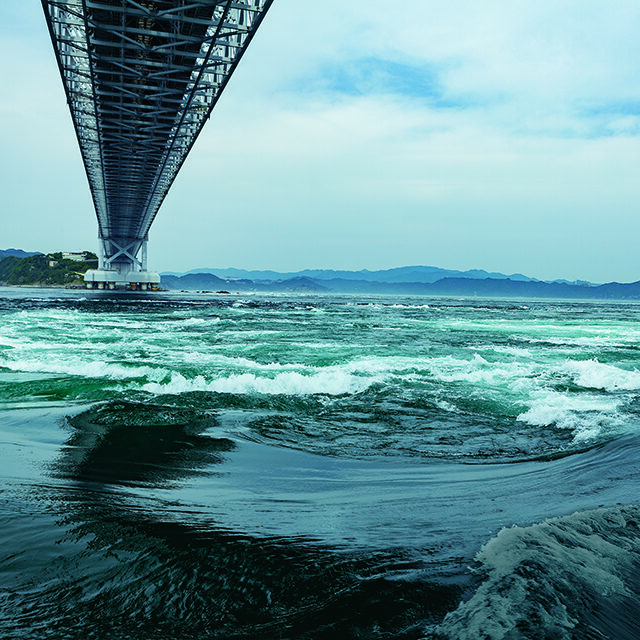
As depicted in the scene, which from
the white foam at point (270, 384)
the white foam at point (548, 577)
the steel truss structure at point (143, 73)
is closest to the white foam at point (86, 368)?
the white foam at point (270, 384)

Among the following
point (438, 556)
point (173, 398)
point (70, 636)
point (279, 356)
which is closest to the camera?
point (70, 636)

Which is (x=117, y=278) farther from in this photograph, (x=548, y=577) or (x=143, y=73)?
(x=548, y=577)

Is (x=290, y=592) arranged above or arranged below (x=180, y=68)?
below

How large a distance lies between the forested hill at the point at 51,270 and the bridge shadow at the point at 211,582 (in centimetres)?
10390

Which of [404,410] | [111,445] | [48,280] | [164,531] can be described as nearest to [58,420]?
[111,445]

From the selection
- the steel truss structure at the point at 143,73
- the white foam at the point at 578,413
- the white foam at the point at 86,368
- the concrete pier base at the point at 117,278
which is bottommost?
the white foam at the point at 86,368

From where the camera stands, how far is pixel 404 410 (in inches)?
246

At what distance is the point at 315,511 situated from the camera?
299cm

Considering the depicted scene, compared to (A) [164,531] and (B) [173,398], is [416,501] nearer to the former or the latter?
(A) [164,531]

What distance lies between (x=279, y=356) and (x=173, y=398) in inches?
182

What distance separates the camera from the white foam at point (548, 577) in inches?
70.7

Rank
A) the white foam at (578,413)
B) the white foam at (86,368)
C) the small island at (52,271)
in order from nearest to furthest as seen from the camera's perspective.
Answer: the white foam at (578,413)
the white foam at (86,368)
the small island at (52,271)

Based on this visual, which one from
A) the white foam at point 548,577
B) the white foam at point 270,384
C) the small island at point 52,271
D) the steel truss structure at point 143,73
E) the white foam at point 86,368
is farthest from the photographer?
the small island at point 52,271

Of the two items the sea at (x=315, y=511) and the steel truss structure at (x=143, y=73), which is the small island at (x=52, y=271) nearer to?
the steel truss structure at (x=143, y=73)
